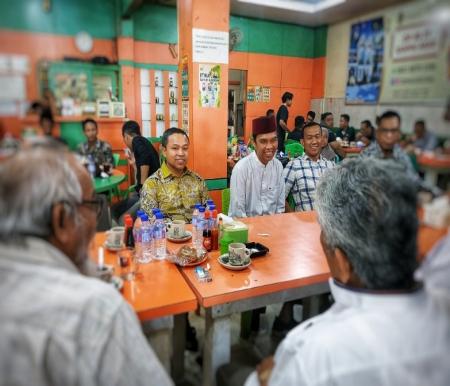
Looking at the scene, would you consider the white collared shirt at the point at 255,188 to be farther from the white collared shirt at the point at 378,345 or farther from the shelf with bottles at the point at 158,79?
the white collared shirt at the point at 378,345

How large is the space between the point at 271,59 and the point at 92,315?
1329 mm

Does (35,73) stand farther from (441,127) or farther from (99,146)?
(441,127)

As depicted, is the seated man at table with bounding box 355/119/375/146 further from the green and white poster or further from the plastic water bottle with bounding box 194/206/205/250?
the plastic water bottle with bounding box 194/206/205/250

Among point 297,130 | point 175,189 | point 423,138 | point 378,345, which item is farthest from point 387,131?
point 175,189

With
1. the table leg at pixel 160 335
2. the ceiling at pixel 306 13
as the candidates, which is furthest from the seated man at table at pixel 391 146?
the table leg at pixel 160 335

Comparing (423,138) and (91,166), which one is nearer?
(423,138)

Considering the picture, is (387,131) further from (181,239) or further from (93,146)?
(181,239)

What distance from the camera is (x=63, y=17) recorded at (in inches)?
29.8

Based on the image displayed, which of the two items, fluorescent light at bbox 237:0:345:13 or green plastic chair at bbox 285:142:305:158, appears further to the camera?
green plastic chair at bbox 285:142:305:158

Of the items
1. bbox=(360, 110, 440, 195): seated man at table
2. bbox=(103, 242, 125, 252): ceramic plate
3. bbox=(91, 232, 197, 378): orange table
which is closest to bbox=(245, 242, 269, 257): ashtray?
bbox=(91, 232, 197, 378): orange table

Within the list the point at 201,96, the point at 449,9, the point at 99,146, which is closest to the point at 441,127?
the point at 449,9

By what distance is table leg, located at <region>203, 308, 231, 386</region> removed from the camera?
4.78ft

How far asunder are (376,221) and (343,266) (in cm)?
20

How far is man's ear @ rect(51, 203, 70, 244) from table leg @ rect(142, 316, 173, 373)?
0.62 meters
